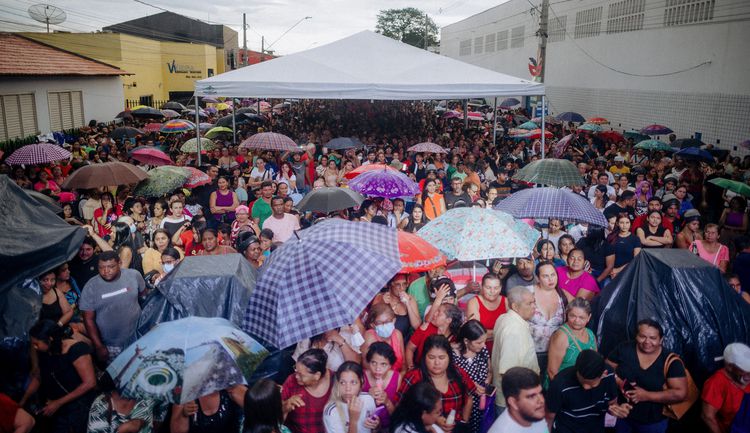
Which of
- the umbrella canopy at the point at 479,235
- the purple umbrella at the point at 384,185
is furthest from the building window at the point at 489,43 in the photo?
the umbrella canopy at the point at 479,235

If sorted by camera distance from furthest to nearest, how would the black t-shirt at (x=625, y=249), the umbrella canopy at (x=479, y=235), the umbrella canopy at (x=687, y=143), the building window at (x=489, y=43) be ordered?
the building window at (x=489, y=43) < the umbrella canopy at (x=687, y=143) < the black t-shirt at (x=625, y=249) < the umbrella canopy at (x=479, y=235)

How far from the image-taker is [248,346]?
3.79 m

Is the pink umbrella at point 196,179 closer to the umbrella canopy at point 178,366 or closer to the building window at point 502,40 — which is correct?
the umbrella canopy at point 178,366

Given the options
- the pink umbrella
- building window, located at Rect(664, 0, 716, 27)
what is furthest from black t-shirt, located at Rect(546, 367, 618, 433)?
building window, located at Rect(664, 0, 716, 27)

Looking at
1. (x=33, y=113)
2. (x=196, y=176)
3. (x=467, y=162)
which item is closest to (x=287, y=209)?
(x=196, y=176)

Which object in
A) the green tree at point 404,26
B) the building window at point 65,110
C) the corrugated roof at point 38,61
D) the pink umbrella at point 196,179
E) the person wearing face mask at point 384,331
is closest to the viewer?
the person wearing face mask at point 384,331

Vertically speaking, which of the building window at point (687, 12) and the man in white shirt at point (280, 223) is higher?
the building window at point (687, 12)

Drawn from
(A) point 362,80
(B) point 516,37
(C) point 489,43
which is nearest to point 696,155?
(A) point 362,80

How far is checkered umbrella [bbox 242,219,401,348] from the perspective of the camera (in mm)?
3861

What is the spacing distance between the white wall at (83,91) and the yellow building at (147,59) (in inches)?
153

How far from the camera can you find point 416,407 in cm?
348

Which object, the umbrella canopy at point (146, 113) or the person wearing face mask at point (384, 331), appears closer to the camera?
the person wearing face mask at point (384, 331)

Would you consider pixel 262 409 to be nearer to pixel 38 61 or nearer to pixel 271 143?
pixel 271 143

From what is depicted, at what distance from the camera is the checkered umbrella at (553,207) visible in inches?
242
